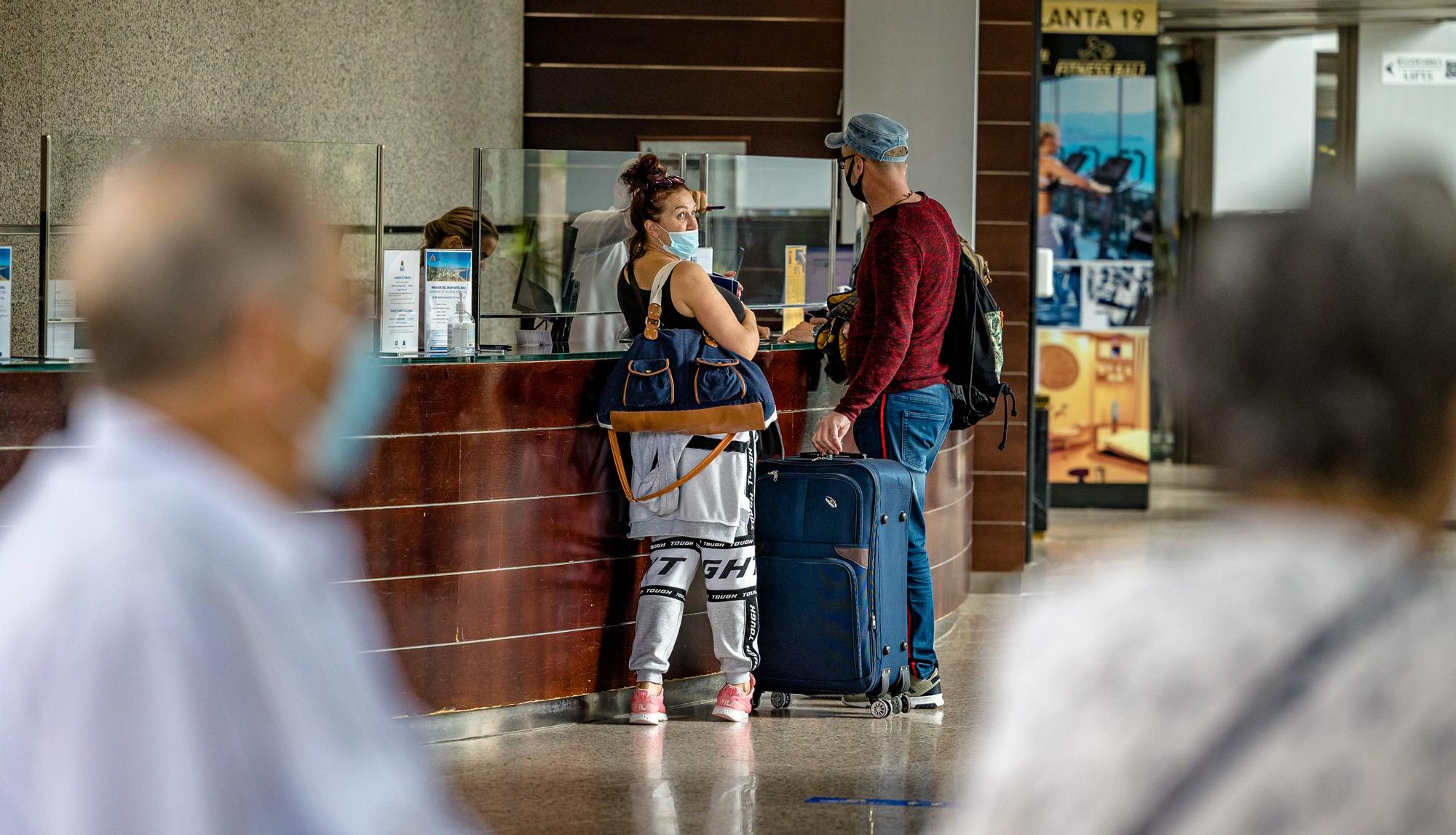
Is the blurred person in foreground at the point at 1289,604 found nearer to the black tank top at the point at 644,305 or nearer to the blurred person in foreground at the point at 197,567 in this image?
the blurred person in foreground at the point at 197,567

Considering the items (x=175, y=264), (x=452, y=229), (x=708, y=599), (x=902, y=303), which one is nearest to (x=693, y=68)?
(x=452, y=229)

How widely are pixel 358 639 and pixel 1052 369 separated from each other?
9757 millimetres

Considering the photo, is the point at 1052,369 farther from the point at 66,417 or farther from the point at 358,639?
the point at 358,639

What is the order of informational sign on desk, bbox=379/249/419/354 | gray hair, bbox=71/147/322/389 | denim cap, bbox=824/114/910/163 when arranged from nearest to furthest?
1. gray hair, bbox=71/147/322/389
2. informational sign on desk, bbox=379/249/419/354
3. denim cap, bbox=824/114/910/163

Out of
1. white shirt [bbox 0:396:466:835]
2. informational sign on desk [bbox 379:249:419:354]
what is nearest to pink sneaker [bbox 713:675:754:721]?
informational sign on desk [bbox 379:249:419:354]

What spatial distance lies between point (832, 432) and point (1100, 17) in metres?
6.93

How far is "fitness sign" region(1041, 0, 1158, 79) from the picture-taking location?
1058cm

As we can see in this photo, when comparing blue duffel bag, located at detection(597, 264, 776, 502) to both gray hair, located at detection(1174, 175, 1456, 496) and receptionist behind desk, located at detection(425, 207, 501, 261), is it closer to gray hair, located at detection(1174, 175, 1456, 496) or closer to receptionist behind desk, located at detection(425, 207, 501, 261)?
receptionist behind desk, located at detection(425, 207, 501, 261)

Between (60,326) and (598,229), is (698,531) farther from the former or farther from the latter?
(60,326)

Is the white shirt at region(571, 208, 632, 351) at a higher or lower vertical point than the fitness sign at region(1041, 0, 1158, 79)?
lower

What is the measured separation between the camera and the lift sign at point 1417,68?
37.7 ft

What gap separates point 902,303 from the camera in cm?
472

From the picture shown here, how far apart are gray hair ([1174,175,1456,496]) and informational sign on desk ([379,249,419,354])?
3600mm

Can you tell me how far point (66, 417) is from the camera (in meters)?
3.87
